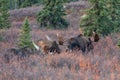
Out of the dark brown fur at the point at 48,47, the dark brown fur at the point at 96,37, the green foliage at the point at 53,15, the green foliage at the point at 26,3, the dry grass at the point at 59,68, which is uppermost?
the dry grass at the point at 59,68

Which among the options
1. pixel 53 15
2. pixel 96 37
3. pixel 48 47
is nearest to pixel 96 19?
pixel 96 37

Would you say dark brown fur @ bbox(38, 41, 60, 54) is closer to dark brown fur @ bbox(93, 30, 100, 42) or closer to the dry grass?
the dry grass

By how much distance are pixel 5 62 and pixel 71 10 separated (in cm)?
3976

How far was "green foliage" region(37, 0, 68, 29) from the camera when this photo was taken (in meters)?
32.3

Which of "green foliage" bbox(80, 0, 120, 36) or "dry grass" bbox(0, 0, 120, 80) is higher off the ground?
"dry grass" bbox(0, 0, 120, 80)

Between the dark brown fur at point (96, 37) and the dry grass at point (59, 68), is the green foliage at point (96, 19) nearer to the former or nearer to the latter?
Result: the dark brown fur at point (96, 37)

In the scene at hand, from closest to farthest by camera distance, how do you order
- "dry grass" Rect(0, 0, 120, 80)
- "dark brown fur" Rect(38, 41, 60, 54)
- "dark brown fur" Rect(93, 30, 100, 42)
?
"dry grass" Rect(0, 0, 120, 80)
"dark brown fur" Rect(38, 41, 60, 54)
"dark brown fur" Rect(93, 30, 100, 42)

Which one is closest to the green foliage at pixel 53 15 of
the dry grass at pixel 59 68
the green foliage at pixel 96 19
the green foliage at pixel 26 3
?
the green foliage at pixel 96 19

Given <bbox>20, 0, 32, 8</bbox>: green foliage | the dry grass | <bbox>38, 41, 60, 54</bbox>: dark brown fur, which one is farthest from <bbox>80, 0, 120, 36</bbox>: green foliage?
<bbox>20, 0, 32, 8</bbox>: green foliage

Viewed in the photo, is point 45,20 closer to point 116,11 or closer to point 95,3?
point 116,11

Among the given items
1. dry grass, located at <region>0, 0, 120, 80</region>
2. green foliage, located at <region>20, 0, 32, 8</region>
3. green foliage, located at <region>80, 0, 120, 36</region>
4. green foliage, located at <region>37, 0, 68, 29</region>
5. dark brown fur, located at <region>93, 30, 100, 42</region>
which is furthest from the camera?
green foliage, located at <region>20, 0, 32, 8</region>

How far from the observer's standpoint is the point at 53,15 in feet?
108

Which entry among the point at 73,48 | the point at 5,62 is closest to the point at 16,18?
the point at 73,48

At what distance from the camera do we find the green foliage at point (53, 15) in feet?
106
